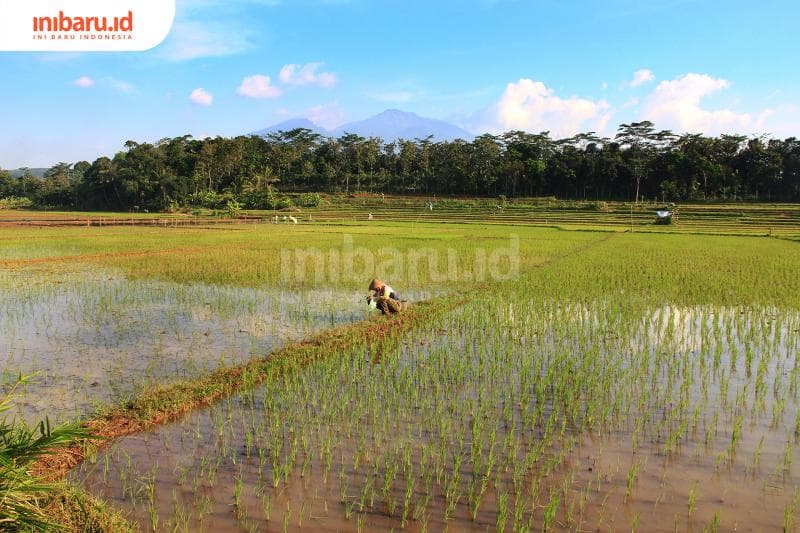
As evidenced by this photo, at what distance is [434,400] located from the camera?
14.1 feet

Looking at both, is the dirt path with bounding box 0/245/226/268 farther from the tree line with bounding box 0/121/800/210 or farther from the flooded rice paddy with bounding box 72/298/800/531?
the tree line with bounding box 0/121/800/210

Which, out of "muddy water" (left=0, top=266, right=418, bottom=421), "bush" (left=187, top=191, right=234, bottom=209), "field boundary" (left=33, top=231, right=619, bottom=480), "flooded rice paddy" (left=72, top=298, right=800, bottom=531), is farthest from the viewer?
"bush" (left=187, top=191, right=234, bottom=209)

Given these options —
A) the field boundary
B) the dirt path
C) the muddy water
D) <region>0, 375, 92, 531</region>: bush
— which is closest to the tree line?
the dirt path

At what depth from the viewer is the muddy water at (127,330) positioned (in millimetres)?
4664

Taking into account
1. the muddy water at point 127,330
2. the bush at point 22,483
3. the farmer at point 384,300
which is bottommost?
the muddy water at point 127,330

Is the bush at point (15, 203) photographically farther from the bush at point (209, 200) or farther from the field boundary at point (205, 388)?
the field boundary at point (205, 388)

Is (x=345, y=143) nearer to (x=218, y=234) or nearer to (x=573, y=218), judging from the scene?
(x=573, y=218)

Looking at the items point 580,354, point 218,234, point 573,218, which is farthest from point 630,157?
point 580,354

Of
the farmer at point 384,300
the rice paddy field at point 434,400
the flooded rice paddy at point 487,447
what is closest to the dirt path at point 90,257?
the rice paddy field at point 434,400

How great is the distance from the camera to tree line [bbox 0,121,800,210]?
4188 centimetres

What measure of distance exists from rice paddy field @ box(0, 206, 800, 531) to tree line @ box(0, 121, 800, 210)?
3602cm

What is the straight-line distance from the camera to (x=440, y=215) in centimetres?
3700

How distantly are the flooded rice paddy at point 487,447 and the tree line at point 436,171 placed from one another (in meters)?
39.0

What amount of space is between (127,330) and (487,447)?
5101mm
